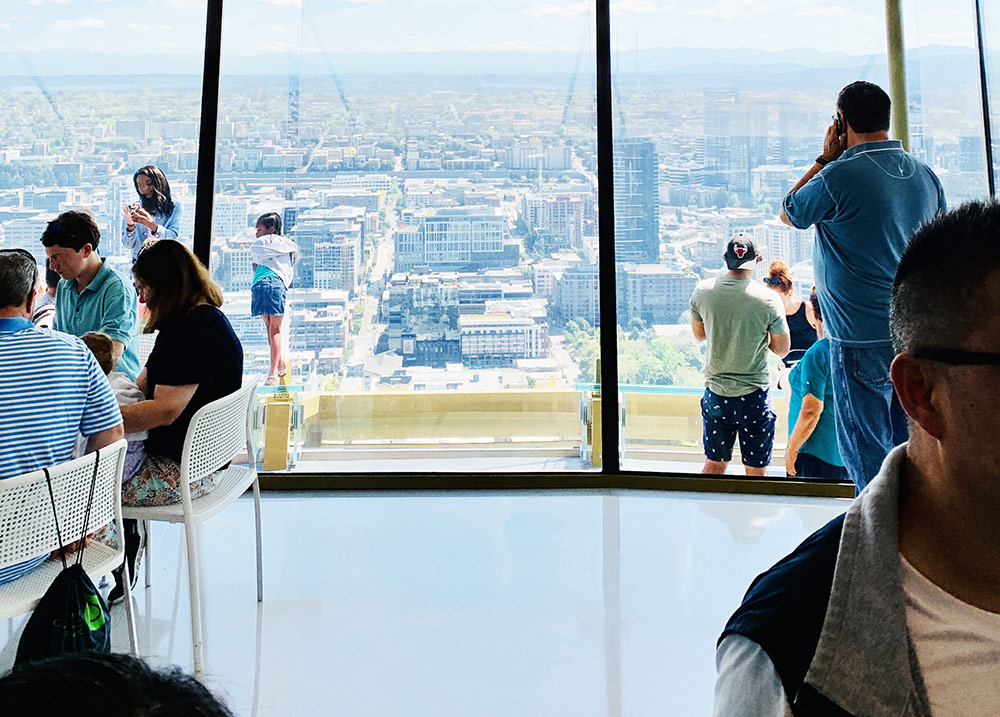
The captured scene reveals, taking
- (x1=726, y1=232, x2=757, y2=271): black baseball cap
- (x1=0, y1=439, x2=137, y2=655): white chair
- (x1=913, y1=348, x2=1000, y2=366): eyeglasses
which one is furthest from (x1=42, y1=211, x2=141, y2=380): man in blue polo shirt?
(x1=913, y1=348, x2=1000, y2=366): eyeglasses

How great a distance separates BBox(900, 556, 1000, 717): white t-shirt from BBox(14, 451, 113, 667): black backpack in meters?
1.66

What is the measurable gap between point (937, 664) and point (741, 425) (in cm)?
381

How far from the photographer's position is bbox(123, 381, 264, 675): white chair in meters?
2.71

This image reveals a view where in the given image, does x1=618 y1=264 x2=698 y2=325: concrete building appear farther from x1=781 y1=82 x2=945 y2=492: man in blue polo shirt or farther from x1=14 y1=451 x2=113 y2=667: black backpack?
x1=14 y1=451 x2=113 y2=667: black backpack

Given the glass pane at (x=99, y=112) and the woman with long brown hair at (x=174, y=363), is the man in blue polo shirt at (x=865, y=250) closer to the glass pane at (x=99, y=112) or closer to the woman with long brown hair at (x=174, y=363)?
the woman with long brown hair at (x=174, y=363)

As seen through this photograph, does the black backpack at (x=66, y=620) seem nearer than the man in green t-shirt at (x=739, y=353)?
Yes

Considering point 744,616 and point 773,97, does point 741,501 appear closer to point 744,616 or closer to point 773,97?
point 773,97

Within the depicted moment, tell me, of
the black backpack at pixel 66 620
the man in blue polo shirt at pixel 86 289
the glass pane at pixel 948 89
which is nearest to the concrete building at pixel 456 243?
the man in blue polo shirt at pixel 86 289

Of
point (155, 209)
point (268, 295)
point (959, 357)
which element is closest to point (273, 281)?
point (268, 295)

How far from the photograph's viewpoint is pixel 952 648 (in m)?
1.00

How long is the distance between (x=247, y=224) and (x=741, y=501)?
3.04 metres

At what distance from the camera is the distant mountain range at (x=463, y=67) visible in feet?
15.8

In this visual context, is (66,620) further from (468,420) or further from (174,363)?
(468,420)

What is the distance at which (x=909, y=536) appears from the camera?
1106 millimetres
